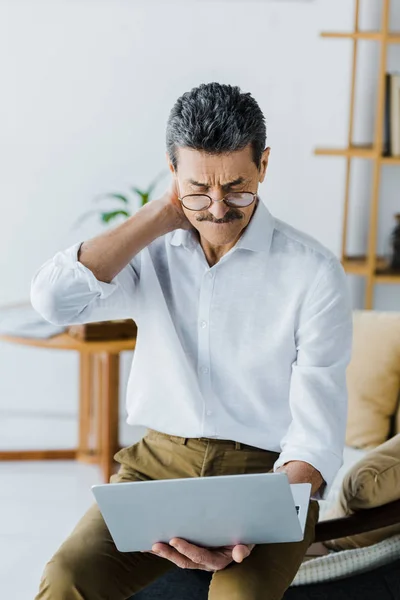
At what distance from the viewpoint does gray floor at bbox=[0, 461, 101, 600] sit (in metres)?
2.62

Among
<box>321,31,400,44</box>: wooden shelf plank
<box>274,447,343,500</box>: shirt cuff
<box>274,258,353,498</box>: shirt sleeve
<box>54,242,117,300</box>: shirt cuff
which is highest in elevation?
<box>321,31,400,44</box>: wooden shelf plank

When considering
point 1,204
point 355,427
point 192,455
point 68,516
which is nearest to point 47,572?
point 192,455

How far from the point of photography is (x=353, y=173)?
350 cm

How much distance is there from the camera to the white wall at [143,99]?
341 centimetres

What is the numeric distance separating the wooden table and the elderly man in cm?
116

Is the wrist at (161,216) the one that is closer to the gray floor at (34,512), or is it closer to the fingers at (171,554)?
the fingers at (171,554)

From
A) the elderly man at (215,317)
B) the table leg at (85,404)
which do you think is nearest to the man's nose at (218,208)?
the elderly man at (215,317)

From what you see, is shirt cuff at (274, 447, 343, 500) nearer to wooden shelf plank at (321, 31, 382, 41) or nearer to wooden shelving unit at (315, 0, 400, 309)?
wooden shelving unit at (315, 0, 400, 309)

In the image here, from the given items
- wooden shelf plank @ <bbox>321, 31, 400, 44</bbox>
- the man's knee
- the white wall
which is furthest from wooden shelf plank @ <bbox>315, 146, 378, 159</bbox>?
the man's knee

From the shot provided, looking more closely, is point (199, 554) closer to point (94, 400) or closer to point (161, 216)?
point (161, 216)

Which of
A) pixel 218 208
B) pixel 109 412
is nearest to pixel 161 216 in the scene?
pixel 218 208

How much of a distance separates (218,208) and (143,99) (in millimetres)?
1952

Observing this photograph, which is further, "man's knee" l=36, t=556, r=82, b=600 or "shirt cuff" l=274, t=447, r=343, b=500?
"shirt cuff" l=274, t=447, r=343, b=500

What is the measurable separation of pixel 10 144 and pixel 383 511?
2.27 meters
